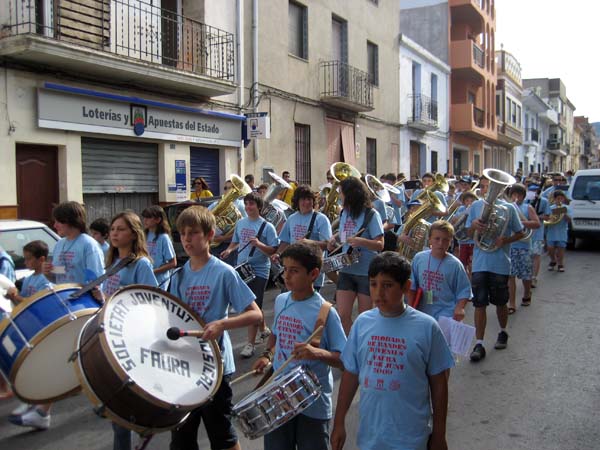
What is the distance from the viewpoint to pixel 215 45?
13195 mm

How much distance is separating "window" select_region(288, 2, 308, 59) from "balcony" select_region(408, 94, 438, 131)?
8041 millimetres

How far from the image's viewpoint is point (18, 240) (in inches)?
234

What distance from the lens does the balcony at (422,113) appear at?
23.9m

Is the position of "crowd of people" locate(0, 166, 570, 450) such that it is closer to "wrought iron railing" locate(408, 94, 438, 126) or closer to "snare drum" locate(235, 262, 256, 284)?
"snare drum" locate(235, 262, 256, 284)

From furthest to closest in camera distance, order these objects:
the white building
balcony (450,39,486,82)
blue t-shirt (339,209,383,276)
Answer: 1. balcony (450,39,486,82)
2. the white building
3. blue t-shirt (339,209,383,276)

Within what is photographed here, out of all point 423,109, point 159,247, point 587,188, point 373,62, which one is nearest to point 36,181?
point 159,247

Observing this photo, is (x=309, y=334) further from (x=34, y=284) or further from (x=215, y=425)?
(x=34, y=284)

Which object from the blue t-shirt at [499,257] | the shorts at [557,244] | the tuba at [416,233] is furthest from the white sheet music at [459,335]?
the shorts at [557,244]

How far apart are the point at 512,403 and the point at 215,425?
271 cm

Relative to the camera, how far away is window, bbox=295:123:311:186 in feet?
54.3

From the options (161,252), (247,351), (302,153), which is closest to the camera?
(161,252)

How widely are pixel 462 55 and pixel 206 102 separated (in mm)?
19554

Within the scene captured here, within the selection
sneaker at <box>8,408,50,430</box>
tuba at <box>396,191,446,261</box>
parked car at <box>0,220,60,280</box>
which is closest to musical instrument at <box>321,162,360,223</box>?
tuba at <box>396,191,446,261</box>

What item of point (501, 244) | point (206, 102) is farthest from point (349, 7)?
point (501, 244)
